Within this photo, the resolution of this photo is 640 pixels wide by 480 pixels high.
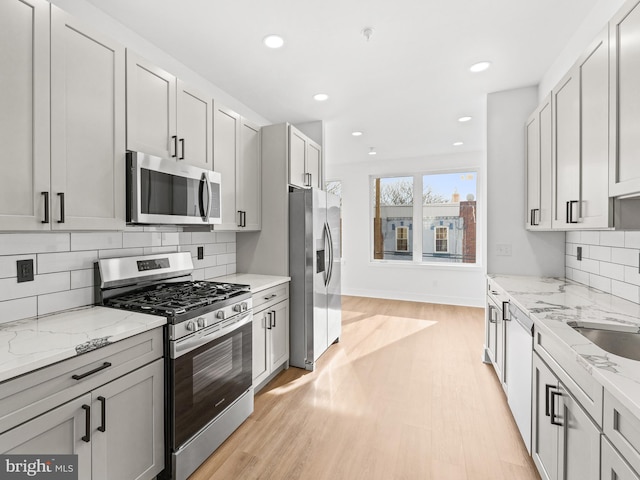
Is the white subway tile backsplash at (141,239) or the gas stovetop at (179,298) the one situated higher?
the white subway tile backsplash at (141,239)

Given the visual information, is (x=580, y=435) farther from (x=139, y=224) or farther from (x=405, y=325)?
(x=405, y=325)

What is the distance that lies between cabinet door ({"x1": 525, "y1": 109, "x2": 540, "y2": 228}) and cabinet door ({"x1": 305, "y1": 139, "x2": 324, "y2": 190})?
6.96 ft

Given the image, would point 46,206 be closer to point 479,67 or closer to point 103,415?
point 103,415

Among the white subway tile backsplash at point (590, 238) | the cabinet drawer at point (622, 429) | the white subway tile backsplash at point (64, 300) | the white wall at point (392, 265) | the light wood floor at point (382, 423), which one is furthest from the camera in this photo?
the white wall at point (392, 265)

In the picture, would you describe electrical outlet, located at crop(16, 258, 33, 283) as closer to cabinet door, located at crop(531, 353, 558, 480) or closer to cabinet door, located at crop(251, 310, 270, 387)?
cabinet door, located at crop(251, 310, 270, 387)


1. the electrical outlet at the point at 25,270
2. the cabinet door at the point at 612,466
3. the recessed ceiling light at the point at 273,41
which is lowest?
the cabinet door at the point at 612,466

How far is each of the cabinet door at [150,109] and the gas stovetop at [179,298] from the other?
90cm

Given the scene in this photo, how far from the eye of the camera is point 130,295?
203 centimetres

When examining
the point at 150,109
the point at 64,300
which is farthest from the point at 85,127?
the point at 64,300

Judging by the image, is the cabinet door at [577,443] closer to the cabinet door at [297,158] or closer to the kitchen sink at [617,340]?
the kitchen sink at [617,340]

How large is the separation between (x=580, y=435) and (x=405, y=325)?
3316mm

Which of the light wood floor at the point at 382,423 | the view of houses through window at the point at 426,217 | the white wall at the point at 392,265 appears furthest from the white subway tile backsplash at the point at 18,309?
the view of houses through window at the point at 426,217

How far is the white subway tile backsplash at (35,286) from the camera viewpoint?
1545mm

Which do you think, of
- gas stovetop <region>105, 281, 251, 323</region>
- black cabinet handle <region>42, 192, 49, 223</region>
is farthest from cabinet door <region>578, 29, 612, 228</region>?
black cabinet handle <region>42, 192, 49, 223</region>
